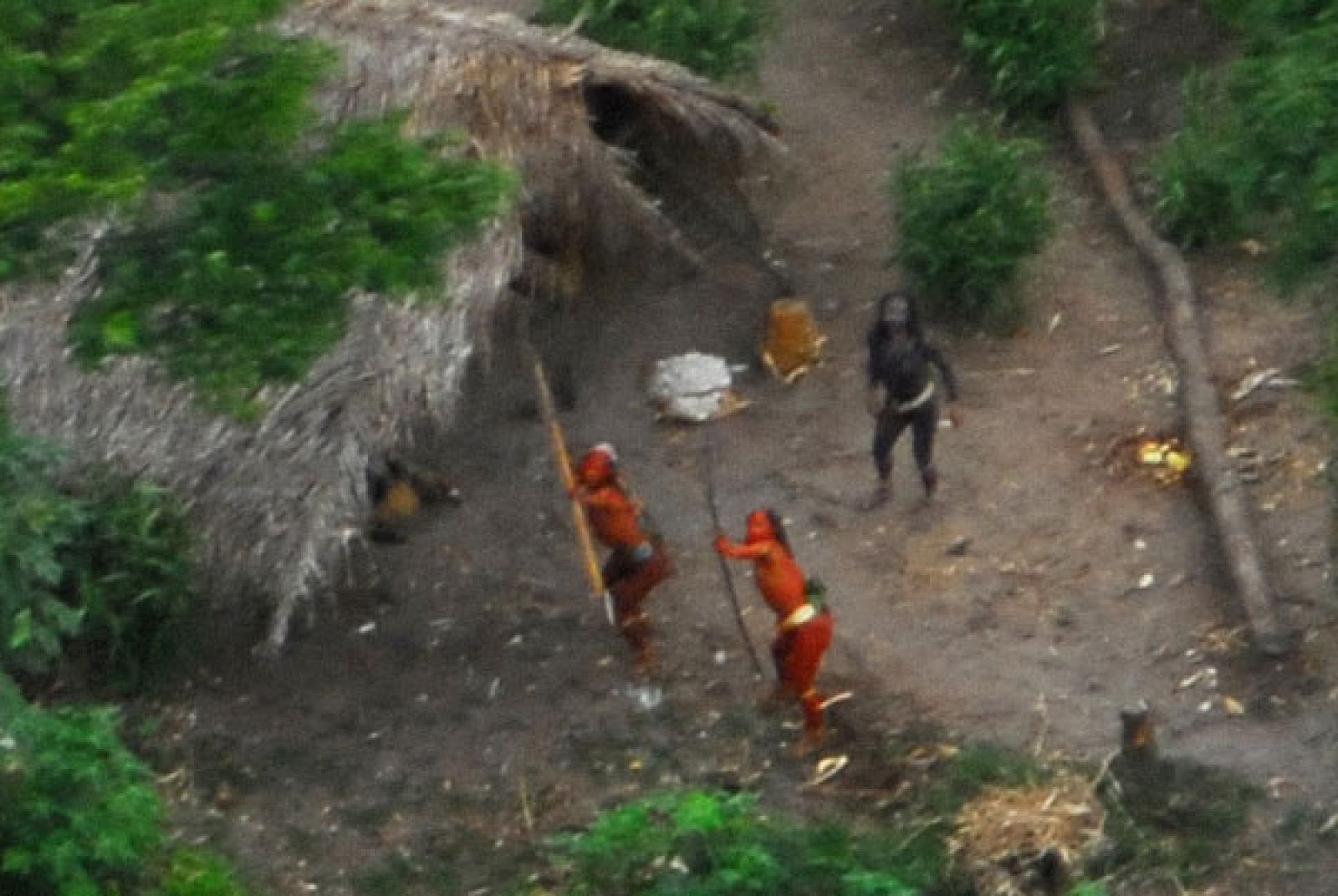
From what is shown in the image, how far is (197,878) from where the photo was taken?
965 centimetres

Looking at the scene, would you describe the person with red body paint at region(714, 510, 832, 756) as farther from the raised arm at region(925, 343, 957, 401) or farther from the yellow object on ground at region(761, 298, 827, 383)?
the yellow object on ground at region(761, 298, 827, 383)

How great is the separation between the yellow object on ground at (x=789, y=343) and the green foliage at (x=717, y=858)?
4.21 m

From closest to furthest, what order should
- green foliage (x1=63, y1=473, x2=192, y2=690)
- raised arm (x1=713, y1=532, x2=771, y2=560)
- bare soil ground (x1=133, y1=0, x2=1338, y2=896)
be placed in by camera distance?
raised arm (x1=713, y1=532, x2=771, y2=560) → bare soil ground (x1=133, y1=0, x2=1338, y2=896) → green foliage (x1=63, y1=473, x2=192, y2=690)

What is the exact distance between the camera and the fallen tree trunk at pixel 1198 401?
10844 millimetres

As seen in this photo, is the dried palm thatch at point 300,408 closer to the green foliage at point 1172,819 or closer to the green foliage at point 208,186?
the green foliage at point 208,186

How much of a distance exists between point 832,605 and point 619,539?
1.26m

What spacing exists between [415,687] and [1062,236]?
4.80 meters

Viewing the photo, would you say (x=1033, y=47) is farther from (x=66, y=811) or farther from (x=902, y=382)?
(x=66, y=811)

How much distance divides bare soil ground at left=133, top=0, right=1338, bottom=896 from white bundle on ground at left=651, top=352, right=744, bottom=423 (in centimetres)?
9

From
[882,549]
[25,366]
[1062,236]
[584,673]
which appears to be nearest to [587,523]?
[584,673]

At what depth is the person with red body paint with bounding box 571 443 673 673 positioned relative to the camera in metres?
10.5

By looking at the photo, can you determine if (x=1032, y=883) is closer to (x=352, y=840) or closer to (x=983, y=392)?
(x=352, y=840)

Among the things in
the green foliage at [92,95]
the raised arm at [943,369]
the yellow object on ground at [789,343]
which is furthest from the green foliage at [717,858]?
the yellow object on ground at [789,343]

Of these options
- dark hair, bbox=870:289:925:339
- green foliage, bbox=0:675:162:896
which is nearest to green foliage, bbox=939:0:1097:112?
dark hair, bbox=870:289:925:339
